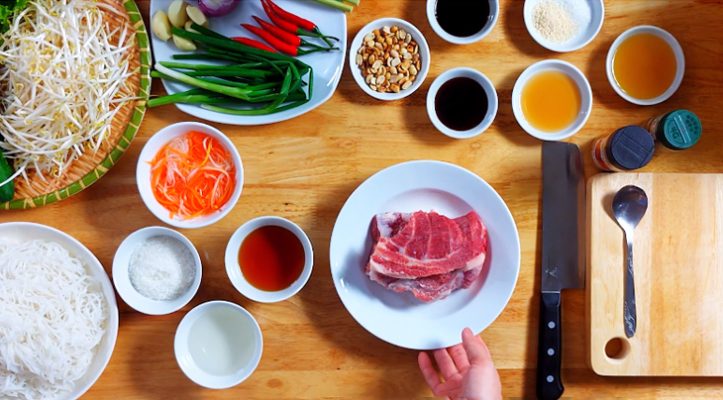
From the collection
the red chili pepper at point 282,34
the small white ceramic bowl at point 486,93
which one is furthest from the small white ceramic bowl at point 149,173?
the small white ceramic bowl at point 486,93

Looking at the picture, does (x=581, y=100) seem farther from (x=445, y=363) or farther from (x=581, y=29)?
(x=445, y=363)

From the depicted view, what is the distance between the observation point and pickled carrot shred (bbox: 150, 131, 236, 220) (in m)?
2.02

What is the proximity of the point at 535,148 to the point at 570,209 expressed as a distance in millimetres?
237

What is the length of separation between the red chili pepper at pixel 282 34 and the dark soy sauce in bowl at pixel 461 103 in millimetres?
499

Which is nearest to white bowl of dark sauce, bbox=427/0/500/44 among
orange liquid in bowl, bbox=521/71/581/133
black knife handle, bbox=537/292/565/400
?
orange liquid in bowl, bbox=521/71/581/133

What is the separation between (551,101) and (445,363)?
95 cm

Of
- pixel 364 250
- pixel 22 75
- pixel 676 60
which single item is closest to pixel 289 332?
pixel 364 250

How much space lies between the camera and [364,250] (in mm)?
2092

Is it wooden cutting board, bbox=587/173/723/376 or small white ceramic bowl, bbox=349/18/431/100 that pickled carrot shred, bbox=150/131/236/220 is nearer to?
small white ceramic bowl, bbox=349/18/431/100

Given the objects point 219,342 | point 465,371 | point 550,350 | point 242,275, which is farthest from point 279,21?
point 550,350

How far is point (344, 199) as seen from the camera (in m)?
2.12

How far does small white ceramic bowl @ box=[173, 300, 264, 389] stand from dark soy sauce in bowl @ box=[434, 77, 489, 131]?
0.92m

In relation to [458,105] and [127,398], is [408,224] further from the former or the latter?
[127,398]

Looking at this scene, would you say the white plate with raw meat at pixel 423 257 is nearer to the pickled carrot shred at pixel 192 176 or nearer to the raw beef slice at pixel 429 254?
the raw beef slice at pixel 429 254
